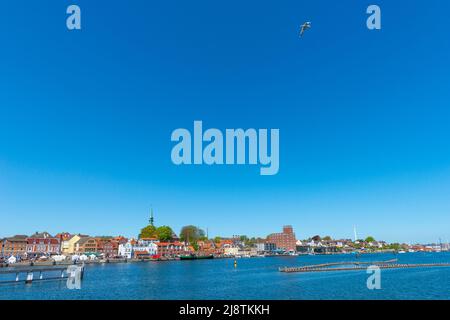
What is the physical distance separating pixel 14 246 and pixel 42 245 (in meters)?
10.4

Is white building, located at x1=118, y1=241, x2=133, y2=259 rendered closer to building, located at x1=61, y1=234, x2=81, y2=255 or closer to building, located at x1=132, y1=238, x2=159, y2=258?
building, located at x1=132, y1=238, x2=159, y2=258

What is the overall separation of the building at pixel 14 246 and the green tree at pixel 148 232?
56.7 meters

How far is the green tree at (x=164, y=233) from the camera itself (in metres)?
174

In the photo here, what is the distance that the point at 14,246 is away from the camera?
134500mm

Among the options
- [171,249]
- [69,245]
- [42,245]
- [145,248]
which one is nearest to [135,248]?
[145,248]

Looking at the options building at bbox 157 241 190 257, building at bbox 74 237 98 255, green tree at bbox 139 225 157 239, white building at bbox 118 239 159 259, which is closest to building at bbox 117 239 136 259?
white building at bbox 118 239 159 259

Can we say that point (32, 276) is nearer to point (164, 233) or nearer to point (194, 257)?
point (164, 233)

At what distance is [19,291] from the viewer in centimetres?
5056

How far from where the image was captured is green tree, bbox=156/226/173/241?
173500 millimetres

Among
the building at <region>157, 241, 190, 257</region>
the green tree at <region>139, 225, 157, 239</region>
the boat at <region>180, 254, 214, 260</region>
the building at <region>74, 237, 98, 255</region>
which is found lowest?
the boat at <region>180, 254, 214, 260</region>

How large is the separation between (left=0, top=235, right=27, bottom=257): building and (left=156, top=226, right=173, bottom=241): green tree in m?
61.1
